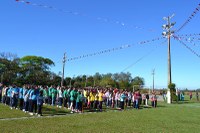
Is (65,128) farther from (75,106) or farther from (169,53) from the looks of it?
(169,53)

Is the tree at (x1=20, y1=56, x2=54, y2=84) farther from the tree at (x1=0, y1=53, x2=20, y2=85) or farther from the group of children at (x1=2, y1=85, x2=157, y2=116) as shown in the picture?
the group of children at (x1=2, y1=85, x2=157, y2=116)

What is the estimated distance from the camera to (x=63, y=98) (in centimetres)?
2373

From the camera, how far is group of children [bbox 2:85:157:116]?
18.3 meters

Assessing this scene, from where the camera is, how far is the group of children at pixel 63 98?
18.3m

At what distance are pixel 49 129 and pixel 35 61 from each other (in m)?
84.8

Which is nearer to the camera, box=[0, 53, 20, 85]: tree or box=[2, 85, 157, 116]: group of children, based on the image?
box=[2, 85, 157, 116]: group of children

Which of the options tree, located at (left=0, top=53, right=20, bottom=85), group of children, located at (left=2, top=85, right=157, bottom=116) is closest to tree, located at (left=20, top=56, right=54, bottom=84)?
tree, located at (left=0, top=53, right=20, bottom=85)

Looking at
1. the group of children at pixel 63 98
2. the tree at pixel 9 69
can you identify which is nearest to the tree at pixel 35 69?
the tree at pixel 9 69

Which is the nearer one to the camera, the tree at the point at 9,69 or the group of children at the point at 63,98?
the group of children at the point at 63,98

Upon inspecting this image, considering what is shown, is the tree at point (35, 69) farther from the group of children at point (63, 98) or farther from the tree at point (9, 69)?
the group of children at point (63, 98)

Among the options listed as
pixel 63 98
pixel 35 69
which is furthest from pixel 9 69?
pixel 63 98

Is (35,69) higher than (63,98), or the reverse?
(35,69)

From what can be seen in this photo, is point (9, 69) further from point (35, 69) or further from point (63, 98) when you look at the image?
point (63, 98)

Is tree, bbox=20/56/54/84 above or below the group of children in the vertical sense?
above
